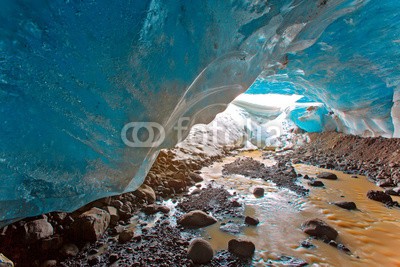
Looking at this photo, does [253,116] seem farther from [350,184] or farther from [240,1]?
[240,1]

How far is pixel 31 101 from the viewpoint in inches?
65.5

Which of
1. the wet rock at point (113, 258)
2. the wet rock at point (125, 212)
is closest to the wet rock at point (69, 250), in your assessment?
the wet rock at point (113, 258)

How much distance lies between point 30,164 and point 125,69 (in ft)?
3.72

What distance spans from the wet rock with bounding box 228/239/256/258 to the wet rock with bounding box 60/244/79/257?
157 centimetres

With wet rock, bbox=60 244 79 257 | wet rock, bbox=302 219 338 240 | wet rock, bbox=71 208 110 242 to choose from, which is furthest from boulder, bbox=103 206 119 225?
wet rock, bbox=302 219 338 240

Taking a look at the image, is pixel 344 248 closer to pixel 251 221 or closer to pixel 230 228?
pixel 251 221

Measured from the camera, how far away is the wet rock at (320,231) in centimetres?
256

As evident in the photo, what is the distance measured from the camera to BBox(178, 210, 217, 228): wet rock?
2.85 m

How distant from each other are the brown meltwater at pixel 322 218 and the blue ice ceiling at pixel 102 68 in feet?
5.45

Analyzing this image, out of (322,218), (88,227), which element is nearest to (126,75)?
(88,227)

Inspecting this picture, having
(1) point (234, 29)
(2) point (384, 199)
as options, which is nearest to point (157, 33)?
(1) point (234, 29)

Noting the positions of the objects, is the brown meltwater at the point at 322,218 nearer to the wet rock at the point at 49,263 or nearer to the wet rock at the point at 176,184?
the wet rock at the point at 176,184

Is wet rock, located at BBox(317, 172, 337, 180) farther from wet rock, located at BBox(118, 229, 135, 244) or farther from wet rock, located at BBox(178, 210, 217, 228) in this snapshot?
wet rock, located at BBox(118, 229, 135, 244)

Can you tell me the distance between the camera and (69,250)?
2.13 meters
